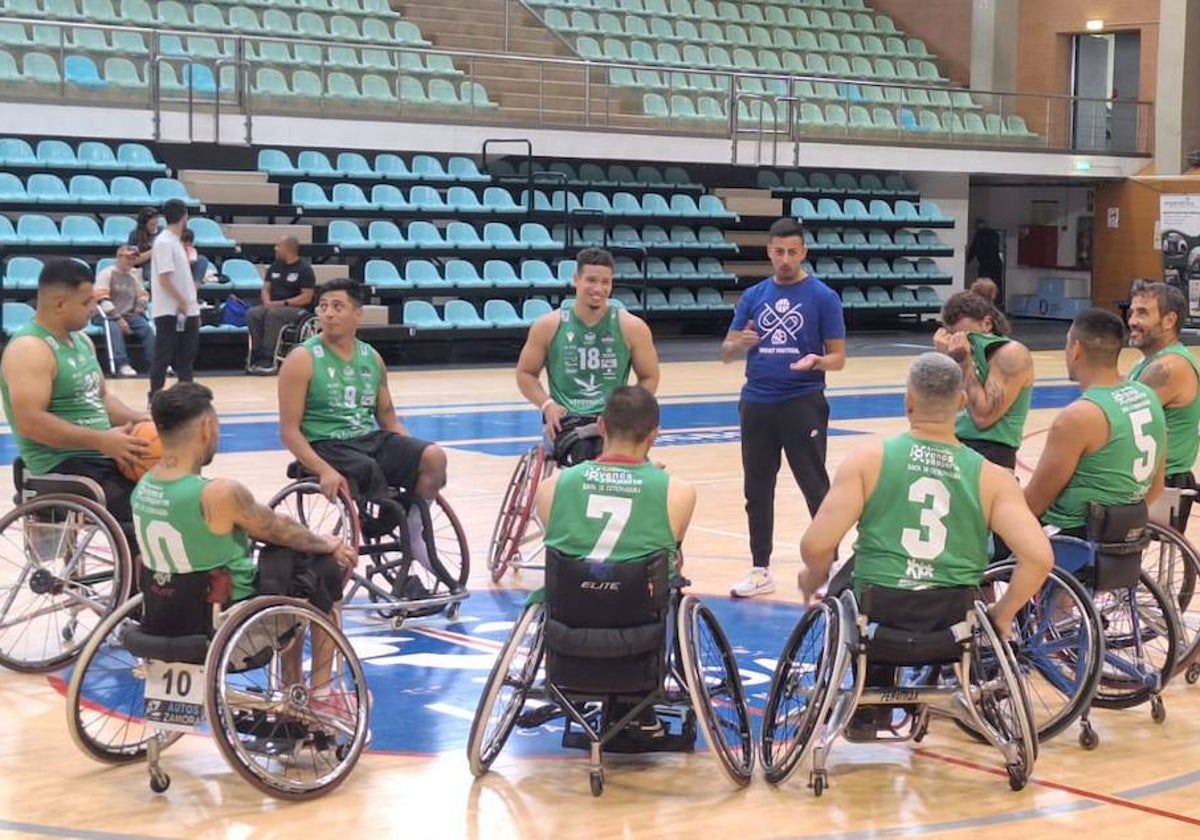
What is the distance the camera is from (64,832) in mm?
4391

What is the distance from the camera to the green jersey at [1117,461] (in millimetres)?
5605

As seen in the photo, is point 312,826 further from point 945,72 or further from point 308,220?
point 945,72

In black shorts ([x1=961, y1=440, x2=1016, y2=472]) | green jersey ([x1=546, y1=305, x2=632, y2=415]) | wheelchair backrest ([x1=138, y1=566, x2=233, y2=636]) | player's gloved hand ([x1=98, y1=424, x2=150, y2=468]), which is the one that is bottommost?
wheelchair backrest ([x1=138, y1=566, x2=233, y2=636])

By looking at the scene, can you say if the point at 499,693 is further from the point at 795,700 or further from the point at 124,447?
the point at 124,447

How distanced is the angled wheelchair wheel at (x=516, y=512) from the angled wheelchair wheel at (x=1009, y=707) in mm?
2945

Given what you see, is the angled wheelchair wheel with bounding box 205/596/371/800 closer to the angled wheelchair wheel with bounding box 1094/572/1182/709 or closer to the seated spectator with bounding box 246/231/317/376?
the angled wheelchair wheel with bounding box 1094/572/1182/709

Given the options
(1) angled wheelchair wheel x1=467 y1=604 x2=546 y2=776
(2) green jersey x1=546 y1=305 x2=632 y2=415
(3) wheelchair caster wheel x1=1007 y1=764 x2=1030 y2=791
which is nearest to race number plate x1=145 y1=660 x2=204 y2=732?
(1) angled wheelchair wheel x1=467 y1=604 x2=546 y2=776

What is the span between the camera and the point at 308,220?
724 inches

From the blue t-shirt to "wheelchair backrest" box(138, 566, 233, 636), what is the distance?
3.29 m

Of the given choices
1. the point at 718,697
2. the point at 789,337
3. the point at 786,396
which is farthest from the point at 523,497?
the point at 718,697

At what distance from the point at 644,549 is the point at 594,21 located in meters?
19.0

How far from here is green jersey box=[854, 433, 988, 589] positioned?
4.81 meters

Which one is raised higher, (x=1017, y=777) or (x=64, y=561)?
(x=64, y=561)

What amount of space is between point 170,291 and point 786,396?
6595mm
